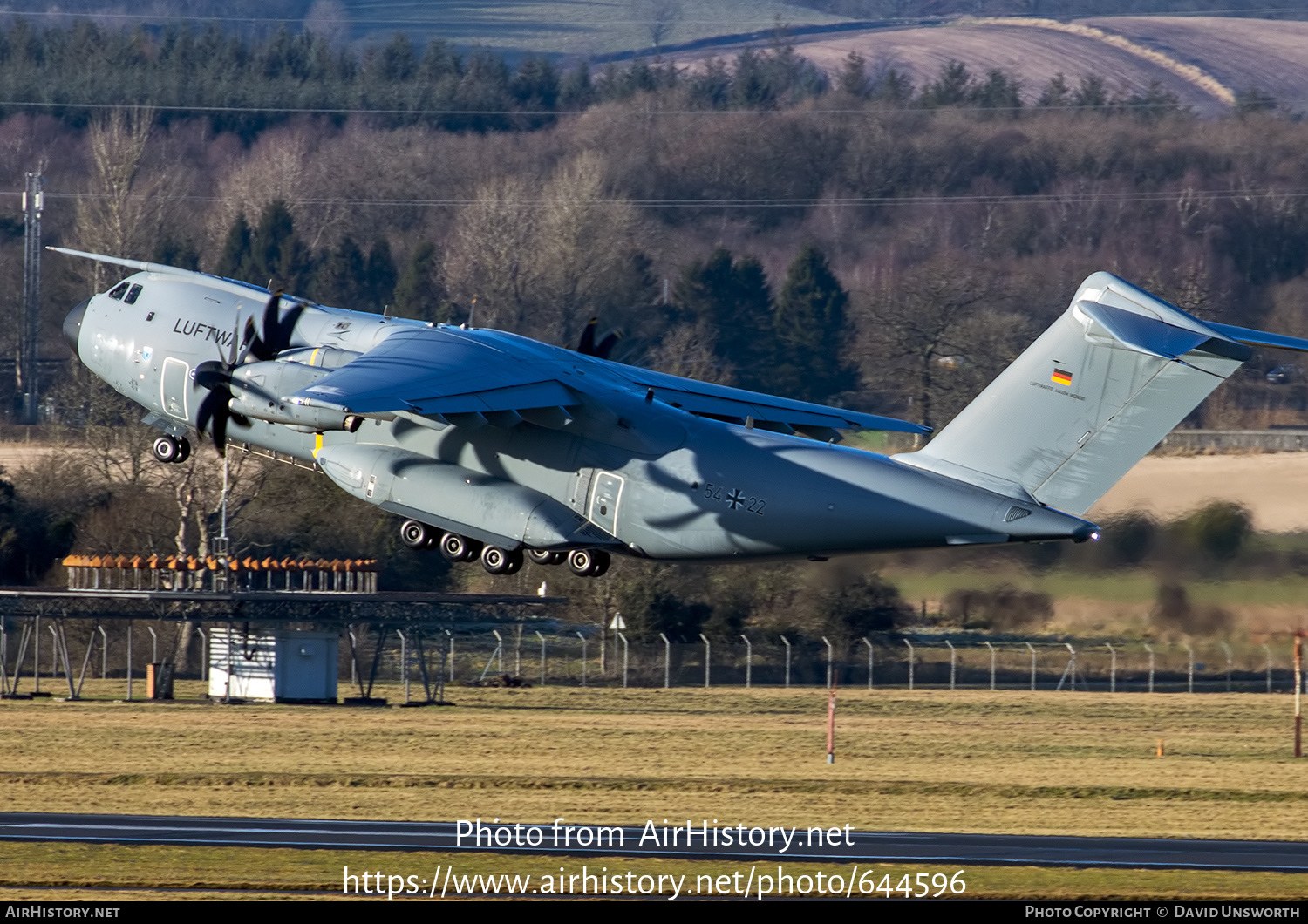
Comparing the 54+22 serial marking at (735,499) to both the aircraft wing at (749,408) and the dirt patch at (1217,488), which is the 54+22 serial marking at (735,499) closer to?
the aircraft wing at (749,408)

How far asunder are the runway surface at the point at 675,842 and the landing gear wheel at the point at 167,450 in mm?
6420

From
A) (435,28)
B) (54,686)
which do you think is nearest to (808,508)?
(54,686)

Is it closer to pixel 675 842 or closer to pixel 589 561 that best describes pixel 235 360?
pixel 589 561

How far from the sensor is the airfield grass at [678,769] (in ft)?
98.0

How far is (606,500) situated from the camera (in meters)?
30.7

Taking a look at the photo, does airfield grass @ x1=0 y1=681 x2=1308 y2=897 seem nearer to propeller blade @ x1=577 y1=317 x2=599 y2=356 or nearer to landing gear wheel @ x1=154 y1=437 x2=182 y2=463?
landing gear wheel @ x1=154 y1=437 x2=182 y2=463

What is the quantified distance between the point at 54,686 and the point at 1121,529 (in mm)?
36009

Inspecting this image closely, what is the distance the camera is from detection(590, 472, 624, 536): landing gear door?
30.6m

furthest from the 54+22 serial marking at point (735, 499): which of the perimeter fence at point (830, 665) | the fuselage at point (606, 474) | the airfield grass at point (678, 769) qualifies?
the perimeter fence at point (830, 665)

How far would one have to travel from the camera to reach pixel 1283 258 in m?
100

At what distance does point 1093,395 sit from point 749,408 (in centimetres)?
899

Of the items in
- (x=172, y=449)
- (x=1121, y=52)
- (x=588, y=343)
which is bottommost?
(x=172, y=449)

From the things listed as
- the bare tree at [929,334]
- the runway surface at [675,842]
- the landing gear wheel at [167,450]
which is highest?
the landing gear wheel at [167,450]

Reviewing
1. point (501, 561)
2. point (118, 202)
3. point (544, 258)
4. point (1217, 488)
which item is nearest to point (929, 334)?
point (544, 258)
